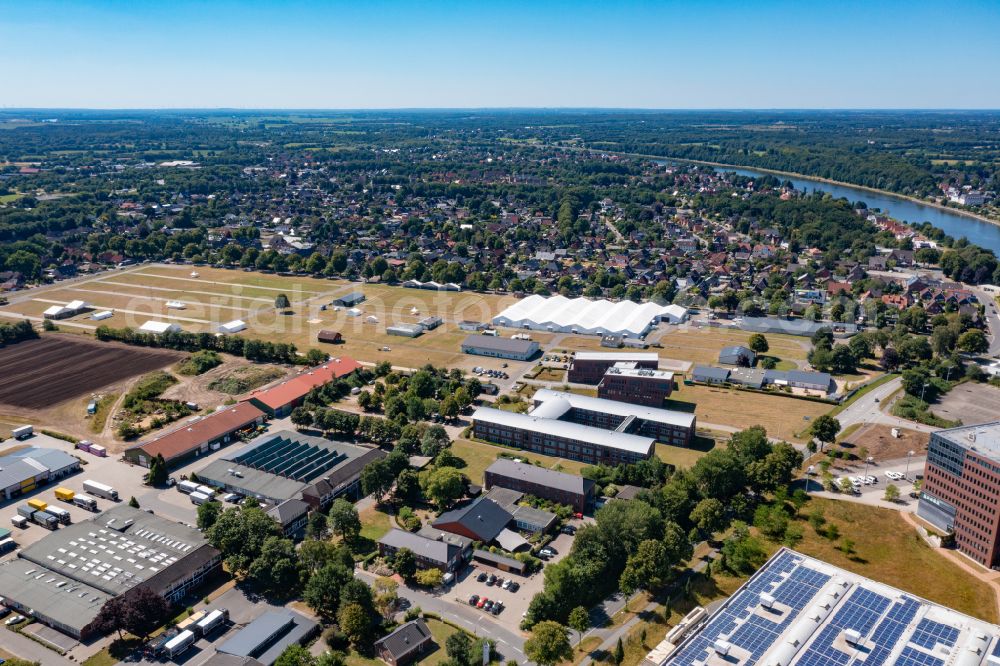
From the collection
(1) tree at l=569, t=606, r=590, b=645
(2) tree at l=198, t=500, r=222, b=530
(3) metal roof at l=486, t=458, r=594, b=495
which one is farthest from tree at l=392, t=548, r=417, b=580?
(2) tree at l=198, t=500, r=222, b=530

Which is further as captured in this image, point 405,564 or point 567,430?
point 567,430

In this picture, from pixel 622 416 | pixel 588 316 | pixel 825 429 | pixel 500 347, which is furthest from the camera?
pixel 588 316

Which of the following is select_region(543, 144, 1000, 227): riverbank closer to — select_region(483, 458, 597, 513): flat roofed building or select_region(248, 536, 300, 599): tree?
select_region(483, 458, 597, 513): flat roofed building

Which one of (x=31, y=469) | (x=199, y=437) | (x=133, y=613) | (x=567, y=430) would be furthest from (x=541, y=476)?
(x=31, y=469)

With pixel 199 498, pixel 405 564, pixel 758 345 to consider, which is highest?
pixel 758 345

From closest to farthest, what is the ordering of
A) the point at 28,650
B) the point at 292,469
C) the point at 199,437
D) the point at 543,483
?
1. the point at 28,650
2. the point at 543,483
3. the point at 292,469
4. the point at 199,437

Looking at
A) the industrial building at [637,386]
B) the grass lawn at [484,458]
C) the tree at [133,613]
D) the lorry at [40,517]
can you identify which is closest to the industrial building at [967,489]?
the industrial building at [637,386]

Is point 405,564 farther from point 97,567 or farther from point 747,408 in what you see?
point 747,408
